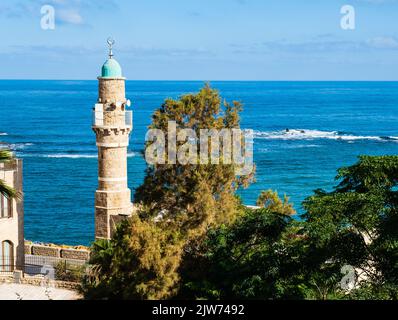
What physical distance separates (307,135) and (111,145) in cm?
8857

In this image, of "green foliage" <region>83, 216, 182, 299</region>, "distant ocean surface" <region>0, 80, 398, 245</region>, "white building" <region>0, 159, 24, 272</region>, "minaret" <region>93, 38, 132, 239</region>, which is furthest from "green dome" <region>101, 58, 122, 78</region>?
"distant ocean surface" <region>0, 80, 398, 245</region>

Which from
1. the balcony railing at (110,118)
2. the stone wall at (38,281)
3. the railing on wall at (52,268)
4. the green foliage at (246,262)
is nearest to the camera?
the green foliage at (246,262)

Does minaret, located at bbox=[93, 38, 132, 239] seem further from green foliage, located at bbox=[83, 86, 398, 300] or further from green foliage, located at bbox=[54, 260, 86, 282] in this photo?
green foliage, located at bbox=[83, 86, 398, 300]

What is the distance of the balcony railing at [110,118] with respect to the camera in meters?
29.3

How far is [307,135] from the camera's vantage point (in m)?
116

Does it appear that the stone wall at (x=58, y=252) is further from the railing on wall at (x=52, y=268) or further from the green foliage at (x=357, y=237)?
the green foliage at (x=357, y=237)

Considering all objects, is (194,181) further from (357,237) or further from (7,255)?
(7,255)

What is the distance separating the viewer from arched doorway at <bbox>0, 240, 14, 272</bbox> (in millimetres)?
29425

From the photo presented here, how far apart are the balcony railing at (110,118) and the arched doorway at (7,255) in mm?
6265

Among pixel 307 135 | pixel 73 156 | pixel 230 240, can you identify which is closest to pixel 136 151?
pixel 73 156

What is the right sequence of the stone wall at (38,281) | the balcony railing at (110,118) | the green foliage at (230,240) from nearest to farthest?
the green foliage at (230,240)
the stone wall at (38,281)
the balcony railing at (110,118)

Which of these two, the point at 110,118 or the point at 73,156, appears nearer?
the point at 110,118

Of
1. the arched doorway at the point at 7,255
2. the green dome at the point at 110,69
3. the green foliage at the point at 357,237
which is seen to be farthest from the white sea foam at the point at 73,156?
the green foliage at the point at 357,237
